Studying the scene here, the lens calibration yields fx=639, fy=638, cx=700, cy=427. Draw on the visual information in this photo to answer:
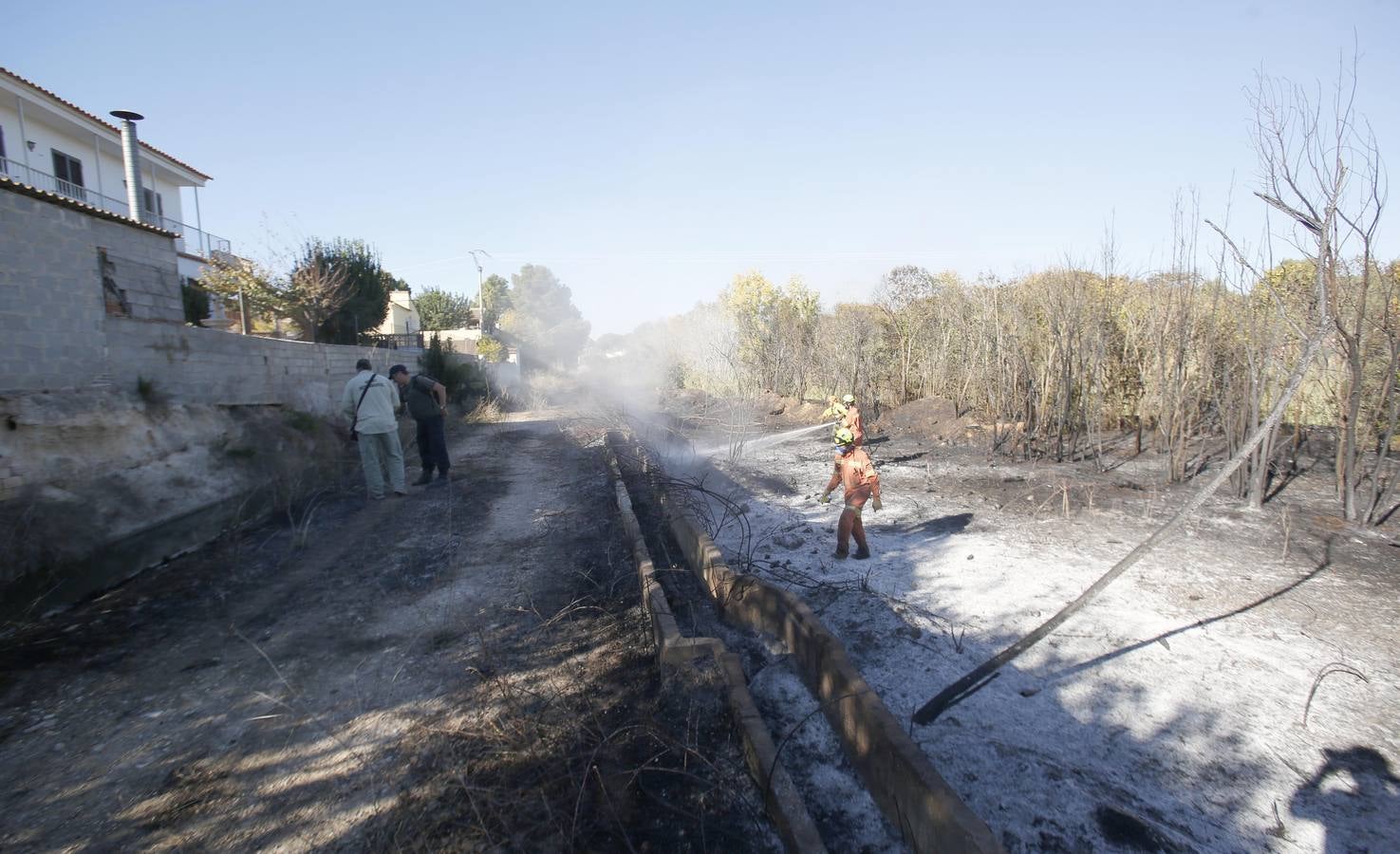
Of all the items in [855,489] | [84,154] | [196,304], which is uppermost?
[84,154]

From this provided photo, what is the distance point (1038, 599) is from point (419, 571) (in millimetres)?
5039

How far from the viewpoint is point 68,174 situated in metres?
20.2

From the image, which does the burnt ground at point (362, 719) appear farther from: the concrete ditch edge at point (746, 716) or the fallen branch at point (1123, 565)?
the fallen branch at point (1123, 565)

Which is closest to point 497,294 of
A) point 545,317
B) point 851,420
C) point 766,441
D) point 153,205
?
point 545,317

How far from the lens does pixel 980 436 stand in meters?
12.0

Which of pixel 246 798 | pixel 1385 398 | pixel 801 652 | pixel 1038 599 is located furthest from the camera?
pixel 1385 398

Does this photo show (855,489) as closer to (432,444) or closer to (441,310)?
(432,444)

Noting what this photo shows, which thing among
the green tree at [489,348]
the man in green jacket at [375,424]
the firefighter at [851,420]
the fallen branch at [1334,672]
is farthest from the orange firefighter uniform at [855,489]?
the green tree at [489,348]

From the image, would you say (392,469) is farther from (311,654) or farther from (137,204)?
(137,204)

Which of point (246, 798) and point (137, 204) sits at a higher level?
point (137, 204)

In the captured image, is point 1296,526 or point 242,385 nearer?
point 1296,526

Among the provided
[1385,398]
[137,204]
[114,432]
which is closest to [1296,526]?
[1385,398]

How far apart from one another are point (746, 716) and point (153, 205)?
98.5ft

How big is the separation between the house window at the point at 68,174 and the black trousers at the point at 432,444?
777 inches
